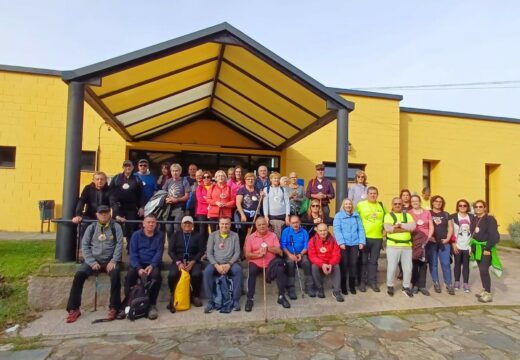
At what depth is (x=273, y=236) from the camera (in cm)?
538

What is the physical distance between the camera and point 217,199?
568cm

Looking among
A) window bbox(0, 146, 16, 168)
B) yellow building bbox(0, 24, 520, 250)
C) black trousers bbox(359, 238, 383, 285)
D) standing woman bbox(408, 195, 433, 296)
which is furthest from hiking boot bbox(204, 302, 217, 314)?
window bbox(0, 146, 16, 168)

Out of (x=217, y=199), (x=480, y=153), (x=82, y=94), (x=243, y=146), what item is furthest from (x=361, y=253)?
(x=480, y=153)

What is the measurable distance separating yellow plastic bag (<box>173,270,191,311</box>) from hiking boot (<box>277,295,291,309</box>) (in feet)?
4.41

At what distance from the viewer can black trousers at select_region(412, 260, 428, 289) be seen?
575cm

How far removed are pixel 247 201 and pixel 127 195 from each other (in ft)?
6.46

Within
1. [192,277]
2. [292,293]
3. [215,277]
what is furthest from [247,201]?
[292,293]

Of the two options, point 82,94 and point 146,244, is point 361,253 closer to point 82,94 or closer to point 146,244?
point 146,244

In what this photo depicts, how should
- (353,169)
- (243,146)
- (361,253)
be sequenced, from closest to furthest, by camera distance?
(361,253)
(243,146)
(353,169)

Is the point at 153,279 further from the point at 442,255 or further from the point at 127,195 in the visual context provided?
A: the point at 442,255

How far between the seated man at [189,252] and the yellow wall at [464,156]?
32.7 feet

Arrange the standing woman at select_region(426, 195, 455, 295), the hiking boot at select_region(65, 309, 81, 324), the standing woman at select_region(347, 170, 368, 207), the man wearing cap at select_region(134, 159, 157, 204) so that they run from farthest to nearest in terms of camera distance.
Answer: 1. the standing woman at select_region(347, 170, 368, 207)
2. the man wearing cap at select_region(134, 159, 157, 204)
3. the standing woman at select_region(426, 195, 455, 295)
4. the hiking boot at select_region(65, 309, 81, 324)

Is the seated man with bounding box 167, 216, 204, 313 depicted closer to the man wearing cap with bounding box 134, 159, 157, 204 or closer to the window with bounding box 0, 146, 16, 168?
the man wearing cap with bounding box 134, 159, 157, 204

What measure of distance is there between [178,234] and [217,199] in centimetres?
90
